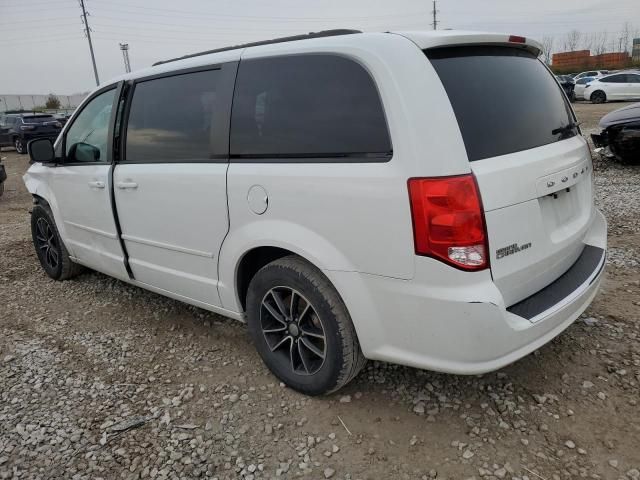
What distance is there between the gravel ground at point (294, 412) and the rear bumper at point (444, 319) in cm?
45

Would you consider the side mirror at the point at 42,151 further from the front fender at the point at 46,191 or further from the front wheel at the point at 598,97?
the front wheel at the point at 598,97

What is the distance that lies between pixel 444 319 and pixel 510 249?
0.42m

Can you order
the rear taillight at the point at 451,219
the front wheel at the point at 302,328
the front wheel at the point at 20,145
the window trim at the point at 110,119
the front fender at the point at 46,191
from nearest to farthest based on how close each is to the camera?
the rear taillight at the point at 451,219, the front wheel at the point at 302,328, the window trim at the point at 110,119, the front fender at the point at 46,191, the front wheel at the point at 20,145

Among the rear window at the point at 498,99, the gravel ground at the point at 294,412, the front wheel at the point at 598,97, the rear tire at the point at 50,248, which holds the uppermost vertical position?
the rear window at the point at 498,99

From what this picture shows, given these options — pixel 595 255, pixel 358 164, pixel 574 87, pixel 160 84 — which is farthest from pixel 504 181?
pixel 574 87

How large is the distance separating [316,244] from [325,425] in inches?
37.2

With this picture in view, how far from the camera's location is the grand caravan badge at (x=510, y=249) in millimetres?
2121

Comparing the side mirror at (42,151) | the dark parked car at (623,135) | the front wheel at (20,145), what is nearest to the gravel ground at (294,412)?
the side mirror at (42,151)

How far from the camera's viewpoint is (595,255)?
2816 mm

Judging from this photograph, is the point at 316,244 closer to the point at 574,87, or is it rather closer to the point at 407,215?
the point at 407,215

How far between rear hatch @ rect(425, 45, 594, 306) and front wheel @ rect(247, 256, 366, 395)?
79 cm

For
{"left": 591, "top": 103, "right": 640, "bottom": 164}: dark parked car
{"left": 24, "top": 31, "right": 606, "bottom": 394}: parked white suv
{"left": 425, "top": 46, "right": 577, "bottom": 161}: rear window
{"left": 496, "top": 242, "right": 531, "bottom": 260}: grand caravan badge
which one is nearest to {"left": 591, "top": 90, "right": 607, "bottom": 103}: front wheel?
{"left": 591, "top": 103, "right": 640, "bottom": 164}: dark parked car

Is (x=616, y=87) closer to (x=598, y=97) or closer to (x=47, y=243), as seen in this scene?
(x=598, y=97)

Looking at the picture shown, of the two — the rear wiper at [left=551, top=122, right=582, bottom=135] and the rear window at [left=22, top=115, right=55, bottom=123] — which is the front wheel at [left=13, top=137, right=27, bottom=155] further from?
the rear wiper at [left=551, top=122, right=582, bottom=135]
